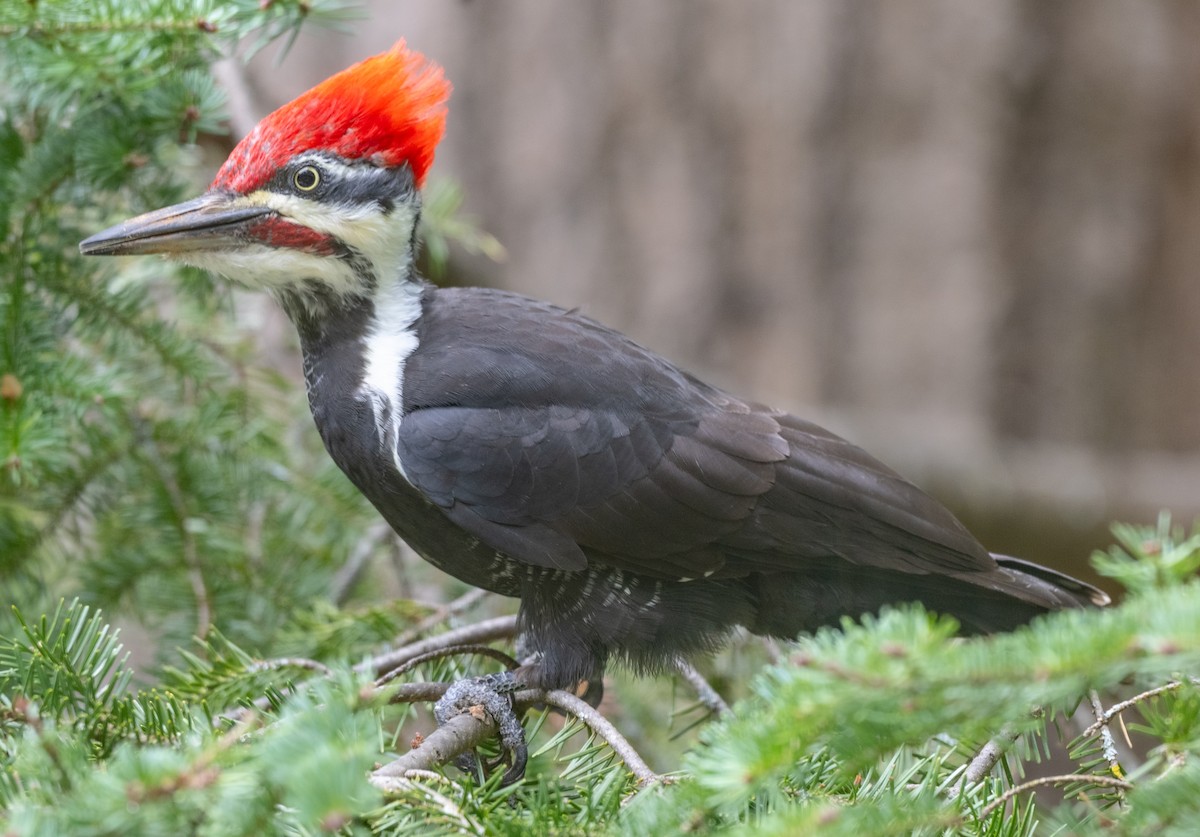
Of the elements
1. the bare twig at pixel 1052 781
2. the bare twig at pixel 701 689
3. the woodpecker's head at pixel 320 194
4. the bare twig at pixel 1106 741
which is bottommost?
the bare twig at pixel 701 689

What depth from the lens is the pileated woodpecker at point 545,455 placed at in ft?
5.82

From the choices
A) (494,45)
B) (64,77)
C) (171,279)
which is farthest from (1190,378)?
(64,77)

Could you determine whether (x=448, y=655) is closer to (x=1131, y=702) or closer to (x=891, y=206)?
(x=1131, y=702)

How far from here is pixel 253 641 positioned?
7.06 ft

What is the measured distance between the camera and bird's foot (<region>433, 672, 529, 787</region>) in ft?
5.55

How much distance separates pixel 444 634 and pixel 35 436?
764 mm

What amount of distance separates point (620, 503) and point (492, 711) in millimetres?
390

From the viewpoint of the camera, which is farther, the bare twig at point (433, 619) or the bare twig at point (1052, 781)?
the bare twig at point (433, 619)

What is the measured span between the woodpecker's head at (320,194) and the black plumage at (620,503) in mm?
96

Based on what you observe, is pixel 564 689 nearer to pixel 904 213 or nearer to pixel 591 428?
pixel 591 428

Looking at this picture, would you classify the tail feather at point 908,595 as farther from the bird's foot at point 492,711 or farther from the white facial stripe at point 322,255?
the white facial stripe at point 322,255

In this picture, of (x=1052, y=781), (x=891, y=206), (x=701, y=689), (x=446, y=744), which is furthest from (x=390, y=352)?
(x=891, y=206)

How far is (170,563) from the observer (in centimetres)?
221

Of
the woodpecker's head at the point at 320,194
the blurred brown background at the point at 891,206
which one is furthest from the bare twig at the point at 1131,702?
the blurred brown background at the point at 891,206
